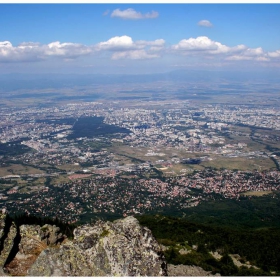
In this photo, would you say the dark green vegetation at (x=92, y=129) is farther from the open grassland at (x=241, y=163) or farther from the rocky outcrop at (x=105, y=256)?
the rocky outcrop at (x=105, y=256)

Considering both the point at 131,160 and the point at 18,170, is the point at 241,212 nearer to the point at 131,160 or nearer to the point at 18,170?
the point at 131,160

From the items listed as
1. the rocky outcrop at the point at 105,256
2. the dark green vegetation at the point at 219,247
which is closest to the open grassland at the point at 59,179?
the dark green vegetation at the point at 219,247

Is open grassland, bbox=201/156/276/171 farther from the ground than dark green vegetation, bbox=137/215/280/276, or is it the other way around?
dark green vegetation, bbox=137/215/280/276

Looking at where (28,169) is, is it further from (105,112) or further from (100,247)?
(105,112)

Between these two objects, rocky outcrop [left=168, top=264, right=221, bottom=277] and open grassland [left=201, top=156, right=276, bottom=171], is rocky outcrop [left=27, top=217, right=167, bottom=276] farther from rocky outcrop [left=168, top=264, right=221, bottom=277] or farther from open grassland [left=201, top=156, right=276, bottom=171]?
open grassland [left=201, top=156, right=276, bottom=171]

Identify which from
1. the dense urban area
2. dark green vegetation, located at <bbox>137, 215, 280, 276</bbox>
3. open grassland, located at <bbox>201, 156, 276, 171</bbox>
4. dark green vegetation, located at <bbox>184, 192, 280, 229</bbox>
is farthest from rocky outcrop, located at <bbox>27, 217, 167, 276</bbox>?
open grassland, located at <bbox>201, 156, 276, 171</bbox>

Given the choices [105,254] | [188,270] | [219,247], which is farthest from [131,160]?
[105,254]

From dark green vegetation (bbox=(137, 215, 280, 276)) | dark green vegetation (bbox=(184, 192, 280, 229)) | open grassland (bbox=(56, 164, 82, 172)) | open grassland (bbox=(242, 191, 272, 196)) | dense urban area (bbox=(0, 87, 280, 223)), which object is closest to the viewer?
dark green vegetation (bbox=(137, 215, 280, 276))
